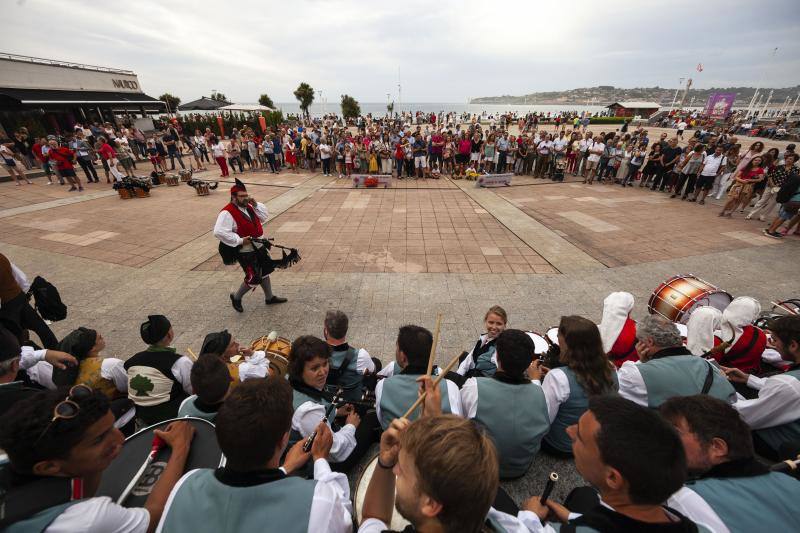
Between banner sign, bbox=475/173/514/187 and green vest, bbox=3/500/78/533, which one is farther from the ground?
green vest, bbox=3/500/78/533

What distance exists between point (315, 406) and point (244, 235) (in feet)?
12.1

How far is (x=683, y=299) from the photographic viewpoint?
13.1ft

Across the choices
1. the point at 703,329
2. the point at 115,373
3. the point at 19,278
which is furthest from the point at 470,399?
the point at 19,278

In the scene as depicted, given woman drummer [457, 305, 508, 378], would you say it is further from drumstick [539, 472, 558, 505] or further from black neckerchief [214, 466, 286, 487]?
black neckerchief [214, 466, 286, 487]

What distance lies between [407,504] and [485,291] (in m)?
4.72

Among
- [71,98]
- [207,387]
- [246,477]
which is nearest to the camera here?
[246,477]

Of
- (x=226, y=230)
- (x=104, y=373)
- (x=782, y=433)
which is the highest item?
(x=226, y=230)

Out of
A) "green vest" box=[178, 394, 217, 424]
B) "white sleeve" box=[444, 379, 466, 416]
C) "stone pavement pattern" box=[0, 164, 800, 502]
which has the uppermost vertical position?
"white sleeve" box=[444, 379, 466, 416]

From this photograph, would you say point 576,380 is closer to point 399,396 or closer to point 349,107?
point 399,396

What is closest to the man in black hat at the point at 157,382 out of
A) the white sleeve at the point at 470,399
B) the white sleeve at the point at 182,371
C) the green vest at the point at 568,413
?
the white sleeve at the point at 182,371

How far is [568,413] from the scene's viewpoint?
2.46 meters

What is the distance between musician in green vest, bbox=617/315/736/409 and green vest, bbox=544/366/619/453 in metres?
0.14

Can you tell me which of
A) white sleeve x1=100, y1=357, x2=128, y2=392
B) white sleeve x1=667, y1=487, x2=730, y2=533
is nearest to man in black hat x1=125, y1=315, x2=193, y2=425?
white sleeve x1=100, y1=357, x2=128, y2=392

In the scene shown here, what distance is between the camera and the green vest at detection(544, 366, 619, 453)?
7.89 feet
